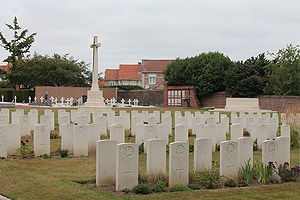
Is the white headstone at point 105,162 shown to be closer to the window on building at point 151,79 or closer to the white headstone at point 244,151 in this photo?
the white headstone at point 244,151

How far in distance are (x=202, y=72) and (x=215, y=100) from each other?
3.22 meters

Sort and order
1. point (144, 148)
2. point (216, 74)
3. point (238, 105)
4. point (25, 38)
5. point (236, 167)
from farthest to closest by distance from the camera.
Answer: point (25, 38) < point (216, 74) < point (238, 105) < point (144, 148) < point (236, 167)

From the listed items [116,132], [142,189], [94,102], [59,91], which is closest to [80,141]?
[116,132]

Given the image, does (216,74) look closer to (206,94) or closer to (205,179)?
(206,94)

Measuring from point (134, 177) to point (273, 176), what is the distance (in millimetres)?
2812

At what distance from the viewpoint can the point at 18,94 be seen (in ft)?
153

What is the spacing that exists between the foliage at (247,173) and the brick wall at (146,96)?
134ft

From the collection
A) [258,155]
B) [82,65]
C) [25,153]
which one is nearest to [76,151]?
[25,153]

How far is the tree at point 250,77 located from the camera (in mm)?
38906

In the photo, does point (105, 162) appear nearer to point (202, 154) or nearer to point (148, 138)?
point (202, 154)

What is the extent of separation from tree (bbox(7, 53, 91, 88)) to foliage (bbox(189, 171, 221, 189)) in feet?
142

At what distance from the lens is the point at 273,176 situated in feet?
26.4

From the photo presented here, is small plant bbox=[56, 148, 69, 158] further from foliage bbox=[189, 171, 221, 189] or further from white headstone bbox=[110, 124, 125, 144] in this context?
foliage bbox=[189, 171, 221, 189]

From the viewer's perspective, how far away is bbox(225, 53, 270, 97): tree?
38.9m
